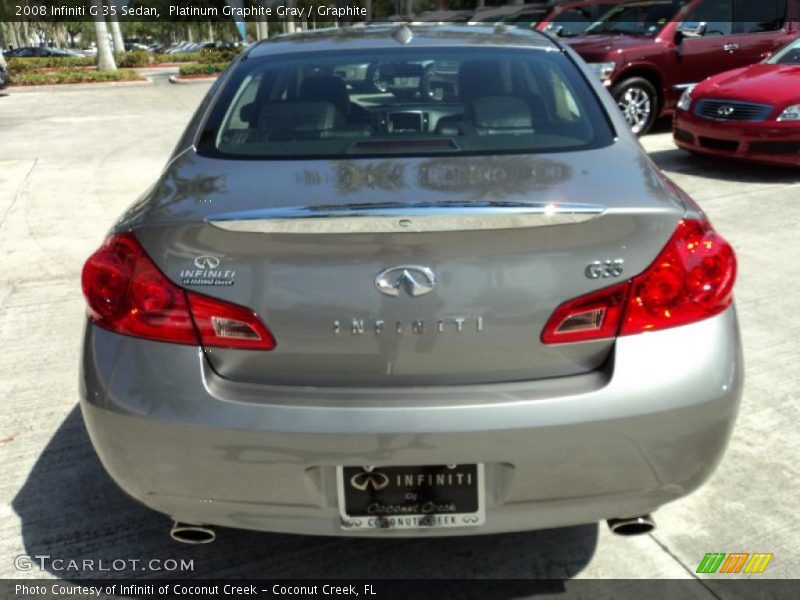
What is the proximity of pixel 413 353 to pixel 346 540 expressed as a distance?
1.01 metres

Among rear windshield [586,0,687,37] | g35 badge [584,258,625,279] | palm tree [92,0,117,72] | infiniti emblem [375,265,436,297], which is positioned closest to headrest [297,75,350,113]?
infiniti emblem [375,265,436,297]

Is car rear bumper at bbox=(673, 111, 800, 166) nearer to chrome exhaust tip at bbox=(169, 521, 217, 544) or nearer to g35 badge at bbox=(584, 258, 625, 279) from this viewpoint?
g35 badge at bbox=(584, 258, 625, 279)

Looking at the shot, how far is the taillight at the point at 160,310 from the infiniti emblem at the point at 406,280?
12.4 inches

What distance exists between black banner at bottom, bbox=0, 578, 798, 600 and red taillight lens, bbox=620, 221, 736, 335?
34.5 inches

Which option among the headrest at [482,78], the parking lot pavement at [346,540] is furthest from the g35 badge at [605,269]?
the headrest at [482,78]

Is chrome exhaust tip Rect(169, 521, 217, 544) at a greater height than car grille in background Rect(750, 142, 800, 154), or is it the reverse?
chrome exhaust tip Rect(169, 521, 217, 544)

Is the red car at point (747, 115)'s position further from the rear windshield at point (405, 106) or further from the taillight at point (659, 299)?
the taillight at point (659, 299)

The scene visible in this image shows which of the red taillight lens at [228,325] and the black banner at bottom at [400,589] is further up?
the red taillight lens at [228,325]

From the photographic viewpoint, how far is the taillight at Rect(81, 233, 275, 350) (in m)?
2.03

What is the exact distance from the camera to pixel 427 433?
1964mm

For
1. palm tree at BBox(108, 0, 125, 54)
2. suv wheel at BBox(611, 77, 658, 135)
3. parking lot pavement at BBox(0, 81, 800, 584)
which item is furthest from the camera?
palm tree at BBox(108, 0, 125, 54)

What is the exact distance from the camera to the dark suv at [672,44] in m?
9.90

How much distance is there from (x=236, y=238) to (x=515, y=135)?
1.12m

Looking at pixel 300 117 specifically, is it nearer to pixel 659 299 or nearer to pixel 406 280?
pixel 406 280
